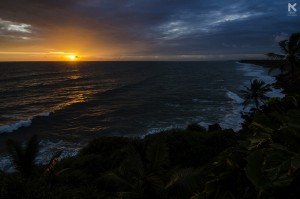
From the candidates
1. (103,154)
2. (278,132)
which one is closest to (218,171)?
(278,132)

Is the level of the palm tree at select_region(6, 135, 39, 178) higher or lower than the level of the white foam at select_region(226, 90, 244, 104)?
higher

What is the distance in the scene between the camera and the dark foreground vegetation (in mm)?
2986

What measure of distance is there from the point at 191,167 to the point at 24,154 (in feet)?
29.5

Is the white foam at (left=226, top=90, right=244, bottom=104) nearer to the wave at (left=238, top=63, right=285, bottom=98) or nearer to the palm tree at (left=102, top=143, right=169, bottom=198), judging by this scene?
the wave at (left=238, top=63, right=285, bottom=98)

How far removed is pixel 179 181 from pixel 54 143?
25.2 meters

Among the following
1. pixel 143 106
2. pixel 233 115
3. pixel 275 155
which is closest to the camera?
pixel 275 155

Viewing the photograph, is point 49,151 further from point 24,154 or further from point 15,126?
point 24,154

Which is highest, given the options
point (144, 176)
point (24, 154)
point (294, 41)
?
point (294, 41)

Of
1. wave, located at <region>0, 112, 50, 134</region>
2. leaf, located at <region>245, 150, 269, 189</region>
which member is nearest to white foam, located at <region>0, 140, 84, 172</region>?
wave, located at <region>0, 112, 50, 134</region>

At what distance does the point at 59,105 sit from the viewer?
174 feet

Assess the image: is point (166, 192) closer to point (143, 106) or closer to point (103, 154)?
point (103, 154)

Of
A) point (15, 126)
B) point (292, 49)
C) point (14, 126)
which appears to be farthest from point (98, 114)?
point (292, 49)

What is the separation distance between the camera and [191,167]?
10.5 m

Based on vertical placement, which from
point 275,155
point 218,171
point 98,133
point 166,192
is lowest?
point 98,133
